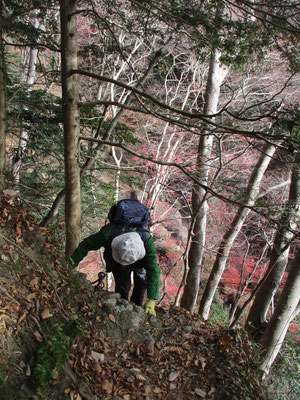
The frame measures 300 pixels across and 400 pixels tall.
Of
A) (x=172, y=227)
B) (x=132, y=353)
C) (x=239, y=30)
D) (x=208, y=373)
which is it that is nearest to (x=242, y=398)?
(x=208, y=373)

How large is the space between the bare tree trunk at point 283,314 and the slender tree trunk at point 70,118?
408 cm

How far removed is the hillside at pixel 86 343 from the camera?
70.2 inches

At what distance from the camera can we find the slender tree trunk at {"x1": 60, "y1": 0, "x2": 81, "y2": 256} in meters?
2.82

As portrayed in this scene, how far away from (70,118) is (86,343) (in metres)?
2.30

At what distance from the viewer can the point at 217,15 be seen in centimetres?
327

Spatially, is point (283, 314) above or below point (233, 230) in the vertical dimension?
below

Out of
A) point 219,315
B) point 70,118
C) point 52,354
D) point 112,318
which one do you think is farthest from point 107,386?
point 219,315

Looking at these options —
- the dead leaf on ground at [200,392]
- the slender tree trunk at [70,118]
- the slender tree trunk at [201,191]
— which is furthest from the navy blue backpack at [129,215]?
the slender tree trunk at [201,191]

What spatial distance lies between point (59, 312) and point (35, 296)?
244 millimetres

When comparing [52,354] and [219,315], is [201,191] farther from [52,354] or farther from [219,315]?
[219,315]

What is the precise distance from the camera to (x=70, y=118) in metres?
3.01

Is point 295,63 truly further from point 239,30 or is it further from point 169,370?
point 169,370

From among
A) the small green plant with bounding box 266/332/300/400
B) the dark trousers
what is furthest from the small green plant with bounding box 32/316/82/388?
the small green plant with bounding box 266/332/300/400

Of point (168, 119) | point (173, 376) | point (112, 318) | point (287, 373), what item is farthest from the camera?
point (287, 373)
